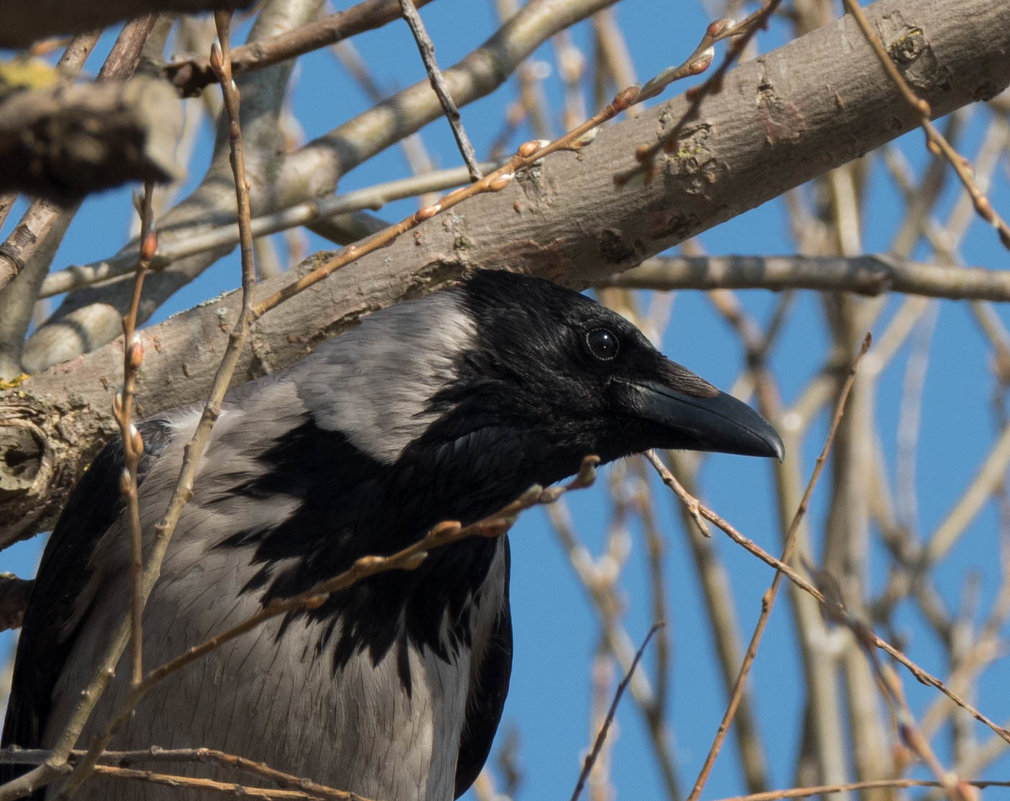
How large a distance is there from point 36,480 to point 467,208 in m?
1.50

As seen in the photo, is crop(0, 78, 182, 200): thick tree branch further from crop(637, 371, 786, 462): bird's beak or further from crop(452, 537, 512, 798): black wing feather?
crop(452, 537, 512, 798): black wing feather

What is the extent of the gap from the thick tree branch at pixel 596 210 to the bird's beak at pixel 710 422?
433mm

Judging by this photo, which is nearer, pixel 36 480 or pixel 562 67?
pixel 36 480

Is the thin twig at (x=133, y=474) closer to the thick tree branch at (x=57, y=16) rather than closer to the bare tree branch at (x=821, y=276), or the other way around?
the thick tree branch at (x=57, y=16)

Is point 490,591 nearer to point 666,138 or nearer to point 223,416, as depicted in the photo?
point 223,416

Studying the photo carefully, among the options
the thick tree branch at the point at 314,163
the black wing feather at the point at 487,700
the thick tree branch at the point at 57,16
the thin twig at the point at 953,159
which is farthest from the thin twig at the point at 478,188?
the black wing feather at the point at 487,700

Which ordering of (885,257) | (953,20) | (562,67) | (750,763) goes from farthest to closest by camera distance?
(562,67) → (750,763) → (885,257) → (953,20)

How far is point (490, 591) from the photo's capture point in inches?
174

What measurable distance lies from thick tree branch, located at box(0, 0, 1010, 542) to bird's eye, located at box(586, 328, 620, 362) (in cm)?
16

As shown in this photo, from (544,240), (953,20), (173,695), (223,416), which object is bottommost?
(173,695)

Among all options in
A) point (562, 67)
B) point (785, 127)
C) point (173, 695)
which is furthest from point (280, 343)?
point (562, 67)

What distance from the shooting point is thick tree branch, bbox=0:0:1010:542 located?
11.1 feet

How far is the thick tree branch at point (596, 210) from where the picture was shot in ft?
11.1

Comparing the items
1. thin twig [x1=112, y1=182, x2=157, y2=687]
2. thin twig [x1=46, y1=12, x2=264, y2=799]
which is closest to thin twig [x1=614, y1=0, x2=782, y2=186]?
thin twig [x1=46, y1=12, x2=264, y2=799]
